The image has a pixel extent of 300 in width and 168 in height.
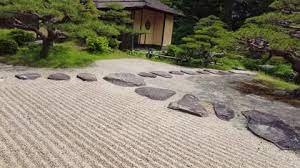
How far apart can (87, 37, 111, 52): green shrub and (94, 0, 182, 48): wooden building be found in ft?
Answer: 13.1

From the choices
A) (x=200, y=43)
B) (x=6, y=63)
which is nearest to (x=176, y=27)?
(x=200, y=43)

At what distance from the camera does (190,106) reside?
6609 millimetres

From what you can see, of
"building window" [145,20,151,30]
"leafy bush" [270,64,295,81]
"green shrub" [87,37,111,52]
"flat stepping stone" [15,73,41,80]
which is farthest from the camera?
"building window" [145,20,151,30]

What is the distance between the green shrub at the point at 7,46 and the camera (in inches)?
441

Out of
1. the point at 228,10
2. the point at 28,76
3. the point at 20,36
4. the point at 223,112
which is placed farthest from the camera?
the point at 228,10

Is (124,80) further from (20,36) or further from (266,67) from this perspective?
(266,67)

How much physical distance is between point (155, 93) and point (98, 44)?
7.04 metres

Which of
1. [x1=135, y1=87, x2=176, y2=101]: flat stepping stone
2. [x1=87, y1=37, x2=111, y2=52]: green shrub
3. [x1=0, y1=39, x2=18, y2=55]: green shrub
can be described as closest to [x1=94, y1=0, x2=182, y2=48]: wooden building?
[x1=87, y1=37, x2=111, y2=52]: green shrub

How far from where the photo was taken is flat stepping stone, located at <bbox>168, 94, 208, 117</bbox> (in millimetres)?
6289

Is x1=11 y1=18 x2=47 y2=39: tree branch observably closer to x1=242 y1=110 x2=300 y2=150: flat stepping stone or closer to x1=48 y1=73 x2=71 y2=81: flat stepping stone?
x1=48 y1=73 x2=71 y2=81: flat stepping stone

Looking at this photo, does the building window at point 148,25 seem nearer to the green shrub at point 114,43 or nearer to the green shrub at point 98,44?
the green shrub at point 114,43

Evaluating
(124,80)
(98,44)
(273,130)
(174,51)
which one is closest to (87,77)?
(124,80)

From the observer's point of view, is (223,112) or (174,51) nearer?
(223,112)

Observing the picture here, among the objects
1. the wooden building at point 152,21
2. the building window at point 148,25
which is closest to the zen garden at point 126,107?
the wooden building at point 152,21
